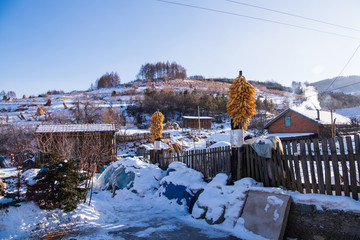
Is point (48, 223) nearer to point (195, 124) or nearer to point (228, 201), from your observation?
point (228, 201)

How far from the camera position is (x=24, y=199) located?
19.1ft

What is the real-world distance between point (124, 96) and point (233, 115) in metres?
67.0

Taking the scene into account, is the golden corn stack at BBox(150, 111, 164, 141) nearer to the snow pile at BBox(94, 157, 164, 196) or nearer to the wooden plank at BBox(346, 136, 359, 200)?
the snow pile at BBox(94, 157, 164, 196)

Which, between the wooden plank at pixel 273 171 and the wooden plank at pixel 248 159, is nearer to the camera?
the wooden plank at pixel 273 171

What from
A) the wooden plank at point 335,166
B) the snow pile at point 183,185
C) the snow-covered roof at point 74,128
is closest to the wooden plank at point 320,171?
the wooden plank at point 335,166

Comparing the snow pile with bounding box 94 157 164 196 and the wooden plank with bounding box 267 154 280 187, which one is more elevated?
the wooden plank with bounding box 267 154 280 187

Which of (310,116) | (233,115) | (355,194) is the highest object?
(310,116)

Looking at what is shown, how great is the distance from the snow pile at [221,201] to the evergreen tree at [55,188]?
334 cm

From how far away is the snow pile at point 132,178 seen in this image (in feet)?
29.8

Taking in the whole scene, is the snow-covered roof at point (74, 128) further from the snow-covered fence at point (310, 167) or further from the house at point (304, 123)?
the house at point (304, 123)

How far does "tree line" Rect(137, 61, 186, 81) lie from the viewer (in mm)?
121750

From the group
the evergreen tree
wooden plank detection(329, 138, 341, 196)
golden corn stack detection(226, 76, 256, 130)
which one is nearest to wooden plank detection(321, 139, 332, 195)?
Answer: wooden plank detection(329, 138, 341, 196)

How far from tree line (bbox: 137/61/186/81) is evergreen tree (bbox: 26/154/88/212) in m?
115

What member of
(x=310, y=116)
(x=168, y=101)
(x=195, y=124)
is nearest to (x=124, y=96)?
(x=168, y=101)
